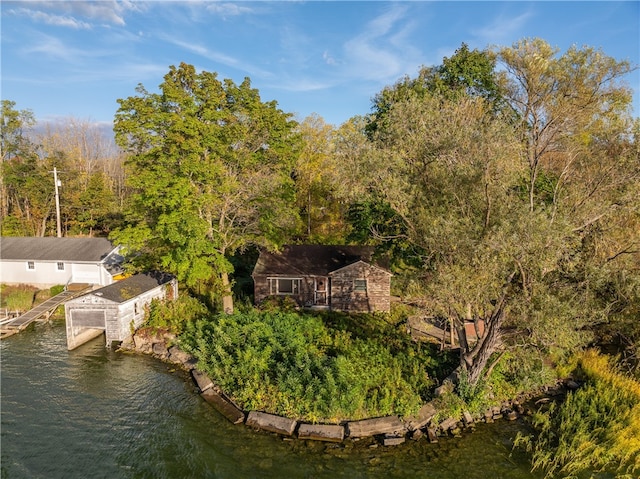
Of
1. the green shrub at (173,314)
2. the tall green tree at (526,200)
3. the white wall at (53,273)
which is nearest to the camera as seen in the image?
the tall green tree at (526,200)

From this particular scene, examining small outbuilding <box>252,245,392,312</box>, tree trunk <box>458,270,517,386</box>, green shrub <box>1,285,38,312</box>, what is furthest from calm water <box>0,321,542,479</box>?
green shrub <box>1,285,38,312</box>

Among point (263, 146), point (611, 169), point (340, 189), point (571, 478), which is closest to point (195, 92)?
point (263, 146)

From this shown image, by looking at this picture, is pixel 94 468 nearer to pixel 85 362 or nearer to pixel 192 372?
pixel 192 372

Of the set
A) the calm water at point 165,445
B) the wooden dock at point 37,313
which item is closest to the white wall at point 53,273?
the wooden dock at point 37,313

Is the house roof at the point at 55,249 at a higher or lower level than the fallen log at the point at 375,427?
higher

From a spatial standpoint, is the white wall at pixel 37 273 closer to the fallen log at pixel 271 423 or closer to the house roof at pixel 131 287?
the house roof at pixel 131 287

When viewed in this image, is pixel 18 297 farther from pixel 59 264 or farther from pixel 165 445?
pixel 165 445
